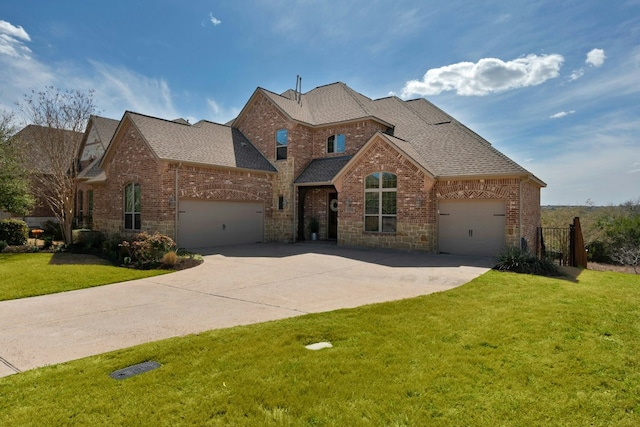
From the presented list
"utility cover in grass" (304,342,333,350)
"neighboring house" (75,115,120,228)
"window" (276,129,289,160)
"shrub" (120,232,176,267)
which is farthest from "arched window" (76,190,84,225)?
"utility cover in grass" (304,342,333,350)

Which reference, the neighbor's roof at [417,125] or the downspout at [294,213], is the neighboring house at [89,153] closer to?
the neighbor's roof at [417,125]

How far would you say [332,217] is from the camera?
20.6 m

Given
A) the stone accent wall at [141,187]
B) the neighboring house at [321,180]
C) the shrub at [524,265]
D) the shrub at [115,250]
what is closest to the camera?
the shrub at [524,265]

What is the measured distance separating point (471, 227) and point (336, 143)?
29.6ft

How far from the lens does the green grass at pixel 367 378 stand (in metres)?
3.32

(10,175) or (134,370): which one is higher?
(10,175)

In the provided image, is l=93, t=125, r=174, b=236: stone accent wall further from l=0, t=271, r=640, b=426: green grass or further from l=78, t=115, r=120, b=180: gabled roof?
l=0, t=271, r=640, b=426: green grass

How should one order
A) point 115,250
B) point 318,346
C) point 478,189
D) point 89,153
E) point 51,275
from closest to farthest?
point 318,346 < point 51,275 < point 115,250 < point 478,189 < point 89,153

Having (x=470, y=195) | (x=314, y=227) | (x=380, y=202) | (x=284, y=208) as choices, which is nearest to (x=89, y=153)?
(x=284, y=208)

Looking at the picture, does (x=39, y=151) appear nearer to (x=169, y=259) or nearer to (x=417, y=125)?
(x=169, y=259)

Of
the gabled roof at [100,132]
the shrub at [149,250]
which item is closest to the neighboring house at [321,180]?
the shrub at [149,250]

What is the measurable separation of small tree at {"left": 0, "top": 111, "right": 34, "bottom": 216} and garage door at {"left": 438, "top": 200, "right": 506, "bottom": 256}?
19.9 meters

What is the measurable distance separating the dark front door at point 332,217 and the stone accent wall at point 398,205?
9.28 feet

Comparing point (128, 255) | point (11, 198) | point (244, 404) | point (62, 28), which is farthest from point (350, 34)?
point (11, 198)
